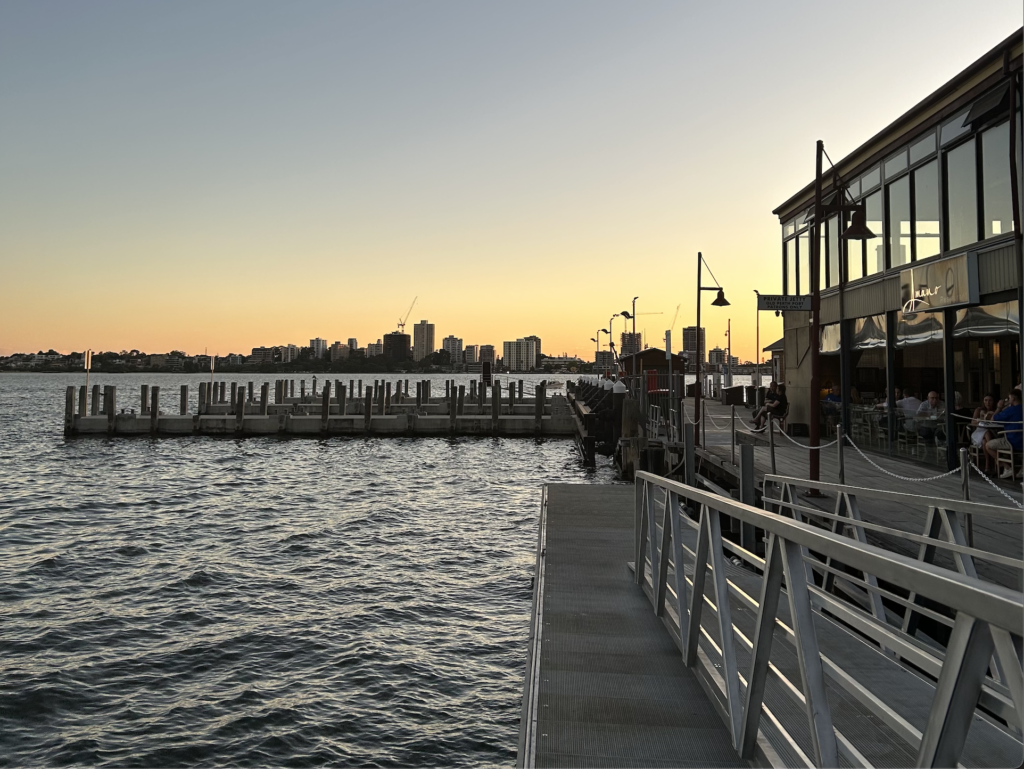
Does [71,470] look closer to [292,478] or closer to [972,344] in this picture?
[292,478]

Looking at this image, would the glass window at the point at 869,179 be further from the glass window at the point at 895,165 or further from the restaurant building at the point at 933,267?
the glass window at the point at 895,165

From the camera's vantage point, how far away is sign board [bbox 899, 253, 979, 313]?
12.6 metres

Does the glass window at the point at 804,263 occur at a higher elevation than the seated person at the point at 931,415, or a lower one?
higher

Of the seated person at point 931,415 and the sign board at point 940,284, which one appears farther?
the seated person at point 931,415

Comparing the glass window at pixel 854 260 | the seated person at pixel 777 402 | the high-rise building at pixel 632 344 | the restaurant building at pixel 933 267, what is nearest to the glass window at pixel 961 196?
the restaurant building at pixel 933 267

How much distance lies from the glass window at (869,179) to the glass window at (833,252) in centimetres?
162

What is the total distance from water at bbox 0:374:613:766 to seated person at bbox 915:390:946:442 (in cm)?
774

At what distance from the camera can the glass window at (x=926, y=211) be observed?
45.8 feet

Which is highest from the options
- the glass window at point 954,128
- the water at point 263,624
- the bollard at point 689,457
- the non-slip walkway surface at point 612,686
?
the glass window at point 954,128

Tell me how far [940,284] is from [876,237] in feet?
10.5

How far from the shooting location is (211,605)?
10.6 meters

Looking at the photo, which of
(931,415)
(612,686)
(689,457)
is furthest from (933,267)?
(612,686)

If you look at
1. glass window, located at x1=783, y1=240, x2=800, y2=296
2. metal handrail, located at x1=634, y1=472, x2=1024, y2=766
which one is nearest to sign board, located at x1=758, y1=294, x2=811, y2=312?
metal handrail, located at x1=634, y1=472, x2=1024, y2=766

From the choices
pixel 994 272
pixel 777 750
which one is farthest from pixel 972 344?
pixel 777 750
